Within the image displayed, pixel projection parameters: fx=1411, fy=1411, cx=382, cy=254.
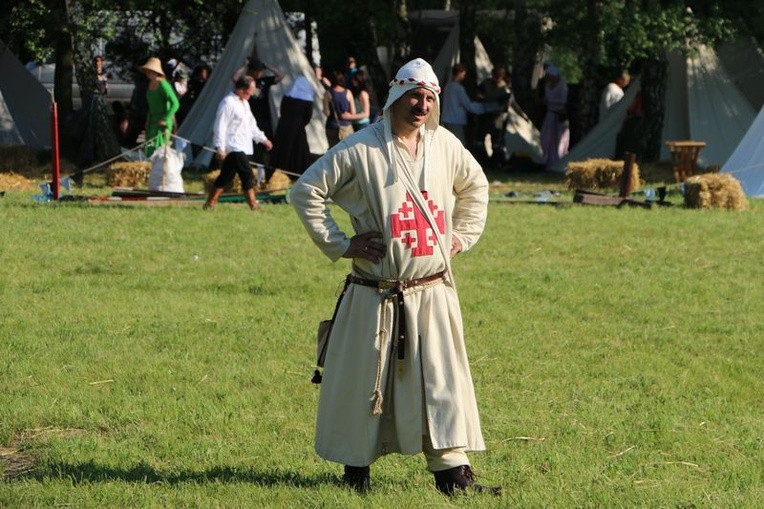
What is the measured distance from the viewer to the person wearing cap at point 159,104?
16469 mm

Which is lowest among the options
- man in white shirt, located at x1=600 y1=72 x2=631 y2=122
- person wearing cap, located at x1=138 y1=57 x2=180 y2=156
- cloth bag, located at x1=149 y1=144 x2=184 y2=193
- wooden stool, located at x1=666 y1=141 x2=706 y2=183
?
cloth bag, located at x1=149 y1=144 x2=184 y2=193

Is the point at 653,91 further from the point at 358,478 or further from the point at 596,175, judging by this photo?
the point at 358,478

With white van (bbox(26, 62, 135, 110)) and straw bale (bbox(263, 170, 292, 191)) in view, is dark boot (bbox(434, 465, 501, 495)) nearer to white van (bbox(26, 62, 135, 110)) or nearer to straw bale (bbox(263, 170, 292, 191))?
straw bale (bbox(263, 170, 292, 191))

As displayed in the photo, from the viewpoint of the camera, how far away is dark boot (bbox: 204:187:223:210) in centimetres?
1527

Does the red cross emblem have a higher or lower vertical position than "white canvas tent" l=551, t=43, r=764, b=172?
lower

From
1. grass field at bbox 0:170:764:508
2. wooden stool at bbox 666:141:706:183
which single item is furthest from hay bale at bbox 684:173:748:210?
wooden stool at bbox 666:141:706:183

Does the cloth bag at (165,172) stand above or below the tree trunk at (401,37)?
below

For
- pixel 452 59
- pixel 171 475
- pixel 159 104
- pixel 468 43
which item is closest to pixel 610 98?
pixel 452 59

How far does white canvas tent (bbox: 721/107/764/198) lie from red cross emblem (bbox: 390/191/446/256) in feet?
41.5

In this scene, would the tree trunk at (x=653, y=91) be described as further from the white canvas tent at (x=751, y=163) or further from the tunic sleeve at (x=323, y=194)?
the tunic sleeve at (x=323, y=194)

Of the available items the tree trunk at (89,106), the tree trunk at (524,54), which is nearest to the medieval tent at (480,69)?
the tree trunk at (524,54)

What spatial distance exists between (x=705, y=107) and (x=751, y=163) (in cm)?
409

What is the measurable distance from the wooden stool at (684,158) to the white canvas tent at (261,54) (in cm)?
554

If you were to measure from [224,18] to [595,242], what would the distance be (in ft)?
43.8
